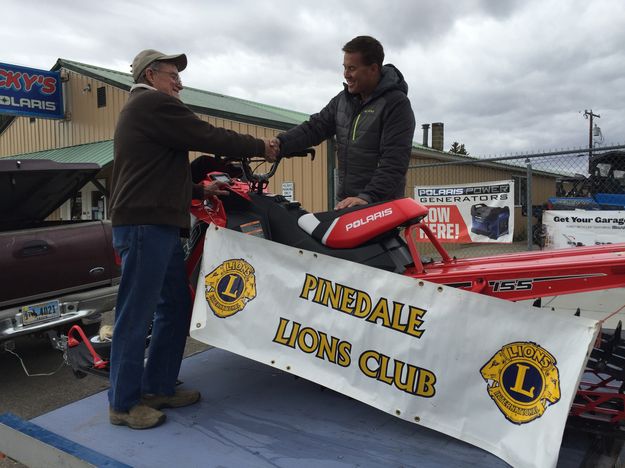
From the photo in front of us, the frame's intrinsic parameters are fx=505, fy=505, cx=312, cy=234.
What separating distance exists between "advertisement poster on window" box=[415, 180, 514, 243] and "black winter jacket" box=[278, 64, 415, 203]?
362cm

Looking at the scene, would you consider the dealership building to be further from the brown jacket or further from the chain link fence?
the brown jacket

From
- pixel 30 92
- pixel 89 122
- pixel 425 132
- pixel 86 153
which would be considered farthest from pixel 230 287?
pixel 425 132

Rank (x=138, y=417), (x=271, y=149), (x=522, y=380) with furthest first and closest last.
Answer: (x=271, y=149), (x=138, y=417), (x=522, y=380)

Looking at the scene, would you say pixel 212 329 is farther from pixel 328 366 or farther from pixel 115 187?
pixel 115 187

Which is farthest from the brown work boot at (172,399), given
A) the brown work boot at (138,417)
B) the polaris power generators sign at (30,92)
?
the polaris power generators sign at (30,92)

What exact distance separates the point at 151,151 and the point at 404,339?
5.08 feet

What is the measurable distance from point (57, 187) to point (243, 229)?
10.3 feet

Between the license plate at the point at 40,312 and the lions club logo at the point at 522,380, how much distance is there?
3767mm

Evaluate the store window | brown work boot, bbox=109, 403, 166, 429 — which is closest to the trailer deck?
brown work boot, bbox=109, 403, 166, 429

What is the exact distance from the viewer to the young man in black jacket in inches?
120

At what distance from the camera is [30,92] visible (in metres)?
15.4

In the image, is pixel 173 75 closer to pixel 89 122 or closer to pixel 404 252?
pixel 404 252

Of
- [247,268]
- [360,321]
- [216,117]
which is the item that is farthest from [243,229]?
[216,117]

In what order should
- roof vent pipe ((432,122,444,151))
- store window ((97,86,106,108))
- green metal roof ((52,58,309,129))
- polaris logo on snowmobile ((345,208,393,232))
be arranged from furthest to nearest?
1. roof vent pipe ((432,122,444,151))
2. store window ((97,86,106,108))
3. green metal roof ((52,58,309,129))
4. polaris logo on snowmobile ((345,208,393,232))
